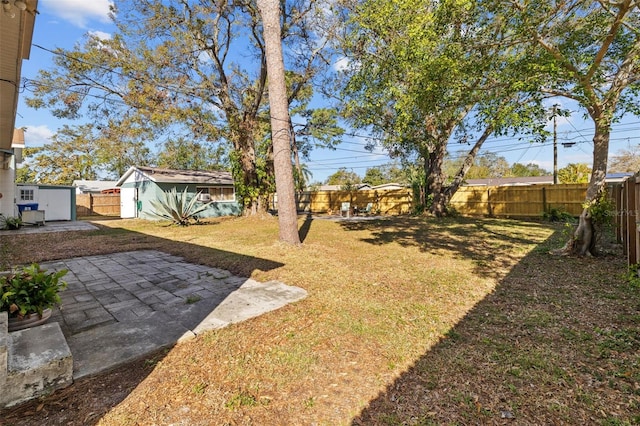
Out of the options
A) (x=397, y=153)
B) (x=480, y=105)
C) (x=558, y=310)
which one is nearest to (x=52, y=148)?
(x=397, y=153)

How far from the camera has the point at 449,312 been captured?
3.23 meters

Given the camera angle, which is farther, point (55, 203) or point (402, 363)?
point (55, 203)

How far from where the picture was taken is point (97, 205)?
21016 mm

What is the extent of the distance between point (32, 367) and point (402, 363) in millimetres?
2464

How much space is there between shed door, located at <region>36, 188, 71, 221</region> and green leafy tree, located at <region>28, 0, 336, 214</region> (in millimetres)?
5236

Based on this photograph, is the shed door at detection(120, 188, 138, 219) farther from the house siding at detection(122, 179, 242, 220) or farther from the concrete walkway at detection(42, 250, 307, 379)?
the concrete walkway at detection(42, 250, 307, 379)

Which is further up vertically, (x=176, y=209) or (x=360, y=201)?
(x=360, y=201)

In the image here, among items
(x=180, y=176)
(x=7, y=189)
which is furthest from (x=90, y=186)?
(x=7, y=189)

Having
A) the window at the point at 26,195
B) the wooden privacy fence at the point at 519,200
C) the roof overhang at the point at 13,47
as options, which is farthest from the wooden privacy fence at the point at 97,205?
the wooden privacy fence at the point at 519,200

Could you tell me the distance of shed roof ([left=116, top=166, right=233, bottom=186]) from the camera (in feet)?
51.5

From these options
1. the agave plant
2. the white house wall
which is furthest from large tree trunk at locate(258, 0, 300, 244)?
the white house wall

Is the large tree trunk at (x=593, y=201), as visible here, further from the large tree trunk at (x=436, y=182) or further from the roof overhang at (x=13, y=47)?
the large tree trunk at (x=436, y=182)

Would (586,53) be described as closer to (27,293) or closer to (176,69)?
(27,293)

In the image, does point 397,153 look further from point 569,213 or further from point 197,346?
point 197,346
